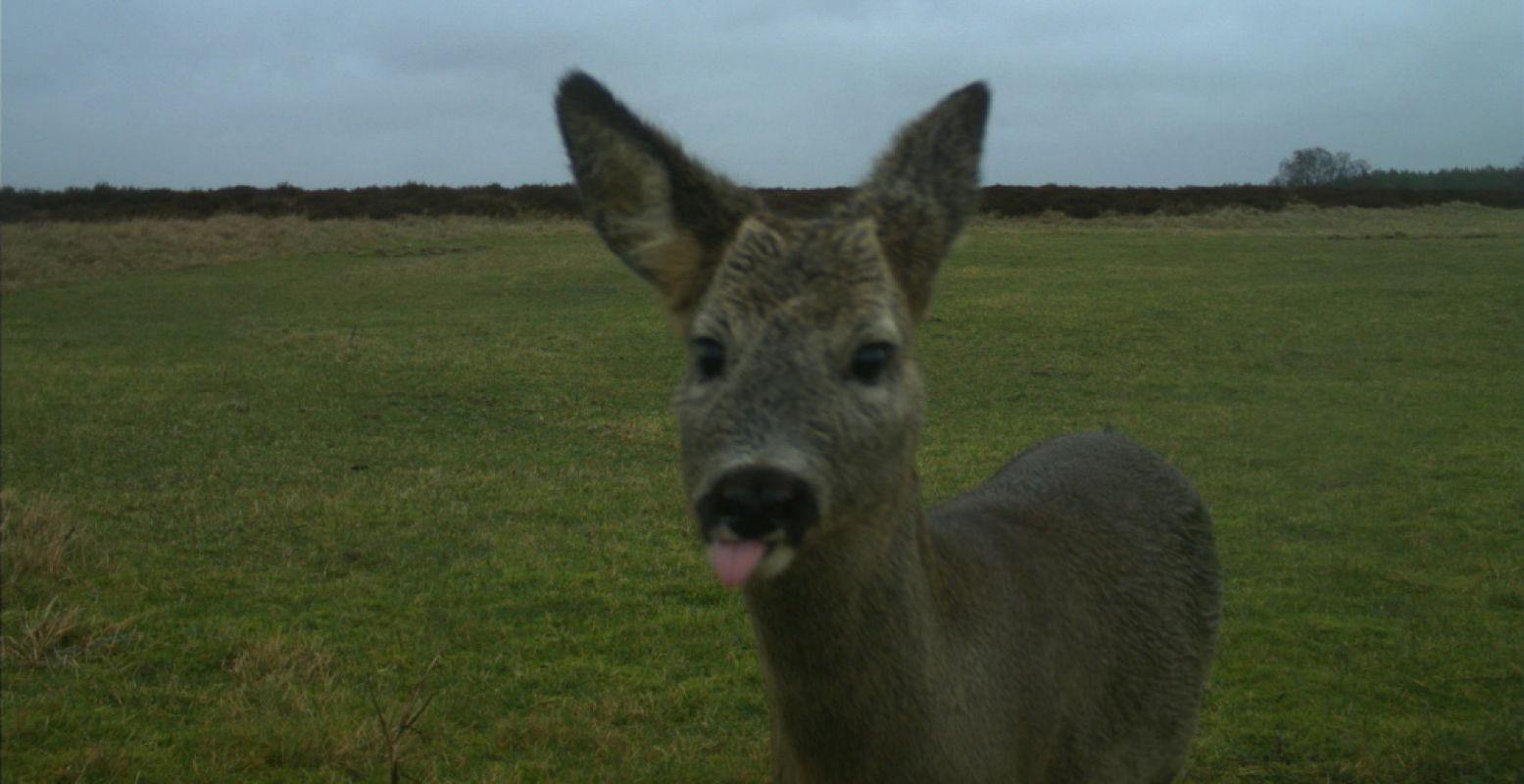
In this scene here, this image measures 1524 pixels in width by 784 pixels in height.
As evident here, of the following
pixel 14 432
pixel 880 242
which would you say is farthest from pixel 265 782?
pixel 14 432

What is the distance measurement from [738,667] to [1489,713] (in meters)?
3.95

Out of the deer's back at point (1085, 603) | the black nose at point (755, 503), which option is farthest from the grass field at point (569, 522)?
the black nose at point (755, 503)

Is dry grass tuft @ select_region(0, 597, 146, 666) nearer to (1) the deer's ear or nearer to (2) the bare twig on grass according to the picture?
(2) the bare twig on grass

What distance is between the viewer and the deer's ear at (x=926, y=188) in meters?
3.66

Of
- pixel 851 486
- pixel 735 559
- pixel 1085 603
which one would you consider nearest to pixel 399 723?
pixel 1085 603

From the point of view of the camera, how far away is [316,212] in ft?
161

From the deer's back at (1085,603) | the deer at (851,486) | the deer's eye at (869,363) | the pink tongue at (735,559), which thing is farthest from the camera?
the deer's back at (1085,603)

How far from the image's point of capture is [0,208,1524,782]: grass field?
21.4ft

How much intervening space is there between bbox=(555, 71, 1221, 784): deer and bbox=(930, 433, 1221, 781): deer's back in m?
0.02

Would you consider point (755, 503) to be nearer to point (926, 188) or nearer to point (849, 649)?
point (849, 649)

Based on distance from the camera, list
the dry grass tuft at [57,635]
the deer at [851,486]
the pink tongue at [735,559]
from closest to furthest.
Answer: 1. the pink tongue at [735,559]
2. the deer at [851,486]
3. the dry grass tuft at [57,635]

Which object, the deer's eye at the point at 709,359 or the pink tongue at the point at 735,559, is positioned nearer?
the pink tongue at the point at 735,559

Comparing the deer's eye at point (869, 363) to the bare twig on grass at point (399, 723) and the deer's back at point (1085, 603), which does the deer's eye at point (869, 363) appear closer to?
the deer's back at point (1085, 603)

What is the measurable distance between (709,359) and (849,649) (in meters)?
0.83
